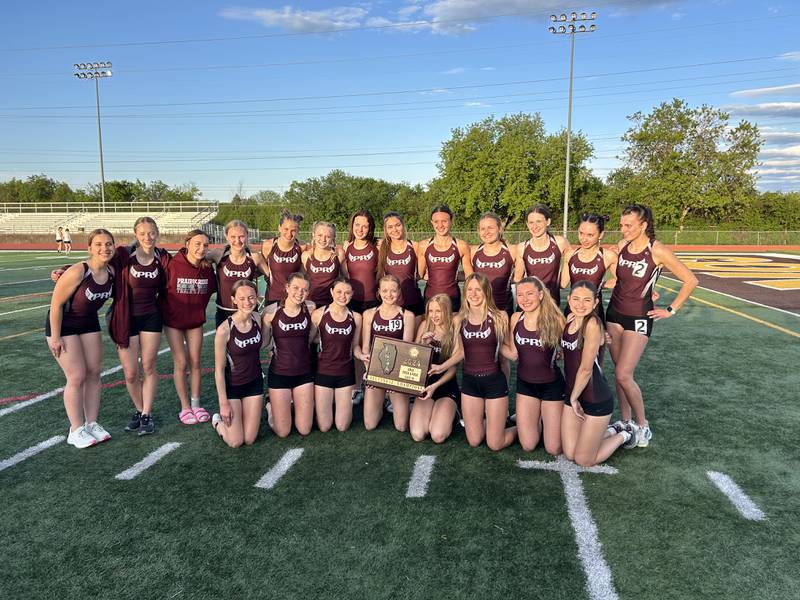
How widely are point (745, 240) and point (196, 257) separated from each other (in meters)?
40.3

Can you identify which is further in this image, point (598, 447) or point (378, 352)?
point (378, 352)

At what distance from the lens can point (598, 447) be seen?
3809mm

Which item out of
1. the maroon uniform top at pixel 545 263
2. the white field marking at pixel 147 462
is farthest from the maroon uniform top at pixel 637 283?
the white field marking at pixel 147 462

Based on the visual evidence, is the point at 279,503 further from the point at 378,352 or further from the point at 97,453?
the point at 97,453

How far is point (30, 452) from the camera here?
409 centimetres

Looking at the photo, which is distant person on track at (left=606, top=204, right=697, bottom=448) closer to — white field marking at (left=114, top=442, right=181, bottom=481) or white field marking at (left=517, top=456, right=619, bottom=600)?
white field marking at (left=517, top=456, right=619, bottom=600)

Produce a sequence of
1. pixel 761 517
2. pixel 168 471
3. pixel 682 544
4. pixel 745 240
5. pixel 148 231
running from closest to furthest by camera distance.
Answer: pixel 682 544 < pixel 761 517 < pixel 168 471 < pixel 148 231 < pixel 745 240

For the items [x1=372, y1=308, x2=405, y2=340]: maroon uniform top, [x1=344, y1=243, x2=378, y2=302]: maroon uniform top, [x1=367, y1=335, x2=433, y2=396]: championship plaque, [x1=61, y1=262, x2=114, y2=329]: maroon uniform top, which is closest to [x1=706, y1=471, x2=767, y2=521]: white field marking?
[x1=367, y1=335, x2=433, y2=396]: championship plaque

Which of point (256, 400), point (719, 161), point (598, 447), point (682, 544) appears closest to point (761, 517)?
point (682, 544)

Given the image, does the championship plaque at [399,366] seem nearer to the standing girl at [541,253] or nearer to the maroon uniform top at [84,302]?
the standing girl at [541,253]

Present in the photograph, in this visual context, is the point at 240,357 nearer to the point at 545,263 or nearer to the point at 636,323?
the point at 545,263

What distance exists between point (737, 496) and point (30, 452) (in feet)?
16.4

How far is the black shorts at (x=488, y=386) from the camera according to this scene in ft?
13.4

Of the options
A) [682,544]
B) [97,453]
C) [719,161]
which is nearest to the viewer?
[682,544]
